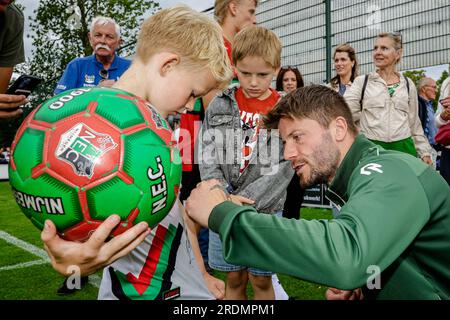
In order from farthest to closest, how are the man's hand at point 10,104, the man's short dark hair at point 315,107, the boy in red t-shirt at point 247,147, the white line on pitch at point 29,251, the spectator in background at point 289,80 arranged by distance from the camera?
the spectator in background at point 289,80 → the white line on pitch at point 29,251 → the boy in red t-shirt at point 247,147 → the man's hand at point 10,104 → the man's short dark hair at point 315,107

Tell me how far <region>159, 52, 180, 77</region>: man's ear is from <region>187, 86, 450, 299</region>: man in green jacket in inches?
24.0

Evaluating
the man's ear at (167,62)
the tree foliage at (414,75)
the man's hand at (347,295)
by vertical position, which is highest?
the tree foliage at (414,75)

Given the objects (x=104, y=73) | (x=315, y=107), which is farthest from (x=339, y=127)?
(x=104, y=73)

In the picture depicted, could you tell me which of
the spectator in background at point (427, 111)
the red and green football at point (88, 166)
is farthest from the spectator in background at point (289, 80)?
the red and green football at point (88, 166)

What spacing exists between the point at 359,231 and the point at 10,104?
2801mm

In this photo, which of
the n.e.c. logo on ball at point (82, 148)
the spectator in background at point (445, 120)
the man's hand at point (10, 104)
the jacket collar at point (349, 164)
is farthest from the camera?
the spectator in background at point (445, 120)

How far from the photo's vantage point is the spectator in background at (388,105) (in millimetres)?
5004

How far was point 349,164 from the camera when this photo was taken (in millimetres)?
2053

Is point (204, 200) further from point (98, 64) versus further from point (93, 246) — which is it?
point (98, 64)

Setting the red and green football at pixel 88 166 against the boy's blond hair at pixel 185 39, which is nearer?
the red and green football at pixel 88 166

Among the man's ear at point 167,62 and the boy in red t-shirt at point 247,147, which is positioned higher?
the man's ear at point 167,62

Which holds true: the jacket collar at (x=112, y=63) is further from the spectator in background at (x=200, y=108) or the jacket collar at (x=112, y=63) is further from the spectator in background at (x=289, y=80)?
the spectator in background at (x=289, y=80)

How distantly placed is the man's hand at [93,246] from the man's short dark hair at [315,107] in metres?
0.99

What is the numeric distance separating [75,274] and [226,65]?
129 centimetres
